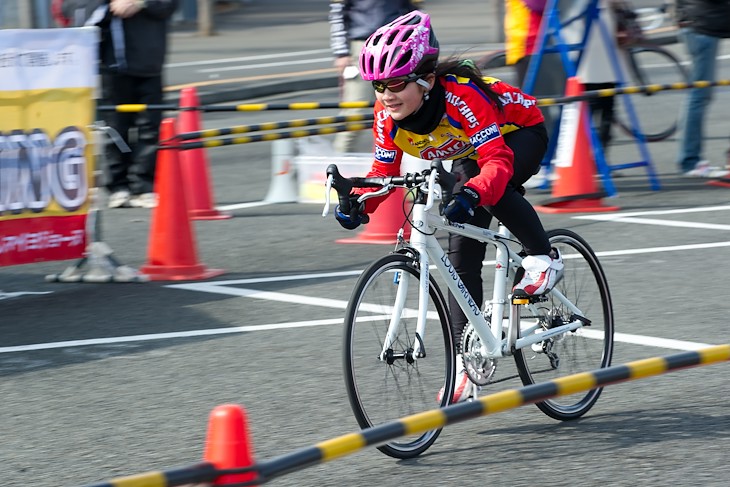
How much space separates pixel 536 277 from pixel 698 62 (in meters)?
6.96

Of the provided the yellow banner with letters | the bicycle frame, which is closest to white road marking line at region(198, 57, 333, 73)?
the yellow banner with letters

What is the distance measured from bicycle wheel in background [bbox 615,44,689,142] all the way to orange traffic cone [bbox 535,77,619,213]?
2446 mm

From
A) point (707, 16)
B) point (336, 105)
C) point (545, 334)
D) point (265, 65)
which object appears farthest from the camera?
point (265, 65)

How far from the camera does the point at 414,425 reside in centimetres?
424

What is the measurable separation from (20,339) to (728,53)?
16288 millimetres

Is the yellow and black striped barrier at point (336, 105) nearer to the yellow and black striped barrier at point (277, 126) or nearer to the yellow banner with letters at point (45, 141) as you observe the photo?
the yellow and black striped barrier at point (277, 126)

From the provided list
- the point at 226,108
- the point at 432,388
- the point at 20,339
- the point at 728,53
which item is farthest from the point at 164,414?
the point at 728,53

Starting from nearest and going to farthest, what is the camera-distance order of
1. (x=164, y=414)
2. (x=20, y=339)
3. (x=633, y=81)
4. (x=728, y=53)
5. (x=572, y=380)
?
1. (x=572, y=380)
2. (x=164, y=414)
3. (x=20, y=339)
4. (x=633, y=81)
5. (x=728, y=53)

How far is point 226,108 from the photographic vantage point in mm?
10430

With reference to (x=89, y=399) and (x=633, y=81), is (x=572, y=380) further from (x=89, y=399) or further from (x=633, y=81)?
(x=633, y=81)

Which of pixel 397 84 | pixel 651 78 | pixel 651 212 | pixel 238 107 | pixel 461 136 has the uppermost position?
pixel 397 84

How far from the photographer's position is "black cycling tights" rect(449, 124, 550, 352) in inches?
227

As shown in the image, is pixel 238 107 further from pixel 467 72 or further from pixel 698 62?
pixel 467 72

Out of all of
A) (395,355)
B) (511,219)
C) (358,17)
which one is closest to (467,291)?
(511,219)
